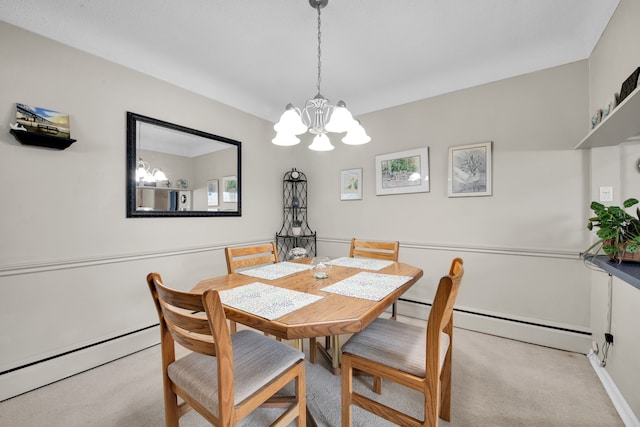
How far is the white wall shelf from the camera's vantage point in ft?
3.59

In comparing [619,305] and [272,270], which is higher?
[272,270]

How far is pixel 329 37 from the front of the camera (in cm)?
193

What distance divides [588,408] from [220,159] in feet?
11.0

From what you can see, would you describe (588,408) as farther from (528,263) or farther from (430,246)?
(430,246)

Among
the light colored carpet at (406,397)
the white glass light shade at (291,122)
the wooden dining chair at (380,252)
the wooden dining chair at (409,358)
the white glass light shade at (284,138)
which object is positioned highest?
the white glass light shade at (291,122)

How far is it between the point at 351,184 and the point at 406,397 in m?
2.17

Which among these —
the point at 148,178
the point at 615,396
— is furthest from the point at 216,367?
the point at 615,396

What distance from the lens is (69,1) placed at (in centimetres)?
159

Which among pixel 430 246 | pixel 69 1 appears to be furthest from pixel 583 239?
pixel 69 1

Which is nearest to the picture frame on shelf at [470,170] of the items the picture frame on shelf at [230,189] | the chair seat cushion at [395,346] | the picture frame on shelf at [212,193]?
the chair seat cushion at [395,346]

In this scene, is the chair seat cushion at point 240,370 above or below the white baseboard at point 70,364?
above

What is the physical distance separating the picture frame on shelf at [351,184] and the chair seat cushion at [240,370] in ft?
6.97

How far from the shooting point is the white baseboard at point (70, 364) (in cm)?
155

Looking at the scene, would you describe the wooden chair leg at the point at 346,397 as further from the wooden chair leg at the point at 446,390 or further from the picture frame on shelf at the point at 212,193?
the picture frame on shelf at the point at 212,193
